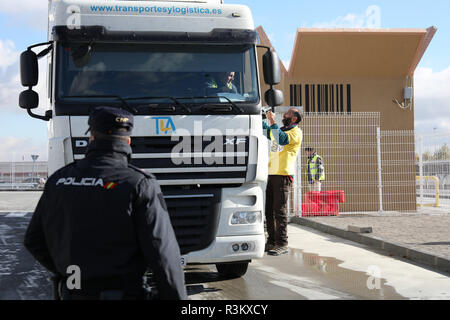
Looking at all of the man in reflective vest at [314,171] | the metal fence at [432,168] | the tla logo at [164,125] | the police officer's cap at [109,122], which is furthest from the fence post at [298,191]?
the police officer's cap at [109,122]

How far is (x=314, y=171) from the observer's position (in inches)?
483

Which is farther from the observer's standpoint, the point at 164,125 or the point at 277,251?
the point at 277,251

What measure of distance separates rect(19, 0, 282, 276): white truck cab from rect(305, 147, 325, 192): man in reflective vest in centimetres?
682

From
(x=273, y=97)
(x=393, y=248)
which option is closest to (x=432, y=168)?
(x=393, y=248)

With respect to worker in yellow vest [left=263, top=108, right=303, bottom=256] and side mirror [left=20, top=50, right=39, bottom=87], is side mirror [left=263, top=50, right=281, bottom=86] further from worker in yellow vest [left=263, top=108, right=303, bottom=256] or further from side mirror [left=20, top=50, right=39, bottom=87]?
side mirror [left=20, top=50, right=39, bottom=87]

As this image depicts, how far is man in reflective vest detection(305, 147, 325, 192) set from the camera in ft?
40.3

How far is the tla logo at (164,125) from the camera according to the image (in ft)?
17.0

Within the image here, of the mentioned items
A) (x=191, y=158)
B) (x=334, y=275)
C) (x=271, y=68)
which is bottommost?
(x=334, y=275)

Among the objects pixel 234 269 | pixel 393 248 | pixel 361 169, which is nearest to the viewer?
pixel 234 269

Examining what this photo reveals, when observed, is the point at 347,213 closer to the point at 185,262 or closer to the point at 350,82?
the point at 350,82

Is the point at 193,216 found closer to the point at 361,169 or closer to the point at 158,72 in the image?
the point at 158,72

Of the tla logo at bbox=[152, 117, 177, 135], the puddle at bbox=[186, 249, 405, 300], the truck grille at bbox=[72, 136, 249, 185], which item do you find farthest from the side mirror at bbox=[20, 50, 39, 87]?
the puddle at bbox=[186, 249, 405, 300]

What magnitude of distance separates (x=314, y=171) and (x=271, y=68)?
652cm
